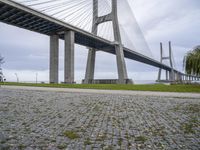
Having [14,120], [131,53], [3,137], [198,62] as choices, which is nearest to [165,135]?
[3,137]

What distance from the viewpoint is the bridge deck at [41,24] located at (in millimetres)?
28392

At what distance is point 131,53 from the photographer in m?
45.8

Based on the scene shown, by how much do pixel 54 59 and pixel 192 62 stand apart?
22.7 metres

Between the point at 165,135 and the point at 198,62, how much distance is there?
2161 cm

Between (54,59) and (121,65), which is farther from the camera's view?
(121,65)

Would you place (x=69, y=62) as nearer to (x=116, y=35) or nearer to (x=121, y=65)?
(x=121, y=65)

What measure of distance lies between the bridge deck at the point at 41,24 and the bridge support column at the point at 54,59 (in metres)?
1.45

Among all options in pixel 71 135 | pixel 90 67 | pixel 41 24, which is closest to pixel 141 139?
pixel 71 135

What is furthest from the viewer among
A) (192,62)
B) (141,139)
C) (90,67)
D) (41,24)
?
(90,67)

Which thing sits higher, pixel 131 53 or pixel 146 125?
pixel 131 53

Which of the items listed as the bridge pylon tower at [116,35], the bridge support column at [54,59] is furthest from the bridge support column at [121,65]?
the bridge support column at [54,59]

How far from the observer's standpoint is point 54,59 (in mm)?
39250

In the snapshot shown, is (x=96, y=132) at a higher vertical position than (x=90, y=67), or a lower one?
lower

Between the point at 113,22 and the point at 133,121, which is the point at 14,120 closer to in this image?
the point at 133,121
